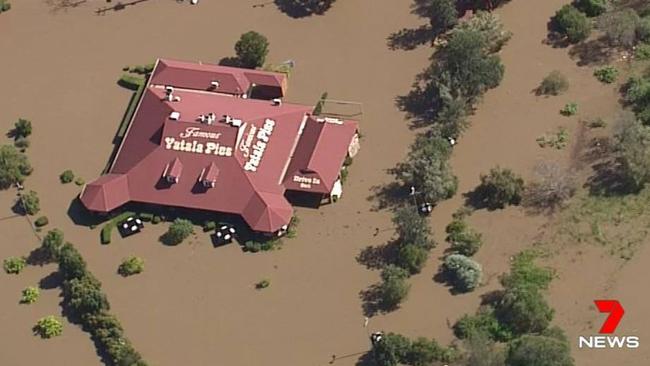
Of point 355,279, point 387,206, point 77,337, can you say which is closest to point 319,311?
point 355,279

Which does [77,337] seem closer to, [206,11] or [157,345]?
[157,345]

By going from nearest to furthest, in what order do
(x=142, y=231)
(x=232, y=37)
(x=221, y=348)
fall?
(x=221, y=348)
(x=142, y=231)
(x=232, y=37)

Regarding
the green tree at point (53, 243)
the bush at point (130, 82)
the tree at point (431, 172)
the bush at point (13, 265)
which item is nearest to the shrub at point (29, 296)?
the bush at point (13, 265)

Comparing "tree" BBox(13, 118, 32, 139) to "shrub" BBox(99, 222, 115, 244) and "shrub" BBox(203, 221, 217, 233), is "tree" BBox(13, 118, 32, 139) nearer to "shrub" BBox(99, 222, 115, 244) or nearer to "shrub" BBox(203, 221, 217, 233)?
"shrub" BBox(99, 222, 115, 244)

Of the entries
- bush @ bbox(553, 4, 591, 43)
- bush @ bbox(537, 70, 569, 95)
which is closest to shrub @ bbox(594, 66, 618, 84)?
bush @ bbox(537, 70, 569, 95)

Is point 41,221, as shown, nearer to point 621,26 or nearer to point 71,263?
point 71,263

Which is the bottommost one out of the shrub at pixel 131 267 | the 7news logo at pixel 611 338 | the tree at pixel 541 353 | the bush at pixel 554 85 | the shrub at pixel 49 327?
the shrub at pixel 49 327

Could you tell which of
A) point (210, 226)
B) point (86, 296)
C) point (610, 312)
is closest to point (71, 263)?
point (86, 296)

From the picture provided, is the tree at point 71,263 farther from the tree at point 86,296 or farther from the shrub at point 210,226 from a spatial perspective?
the shrub at point 210,226

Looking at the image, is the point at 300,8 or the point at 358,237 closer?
the point at 358,237
